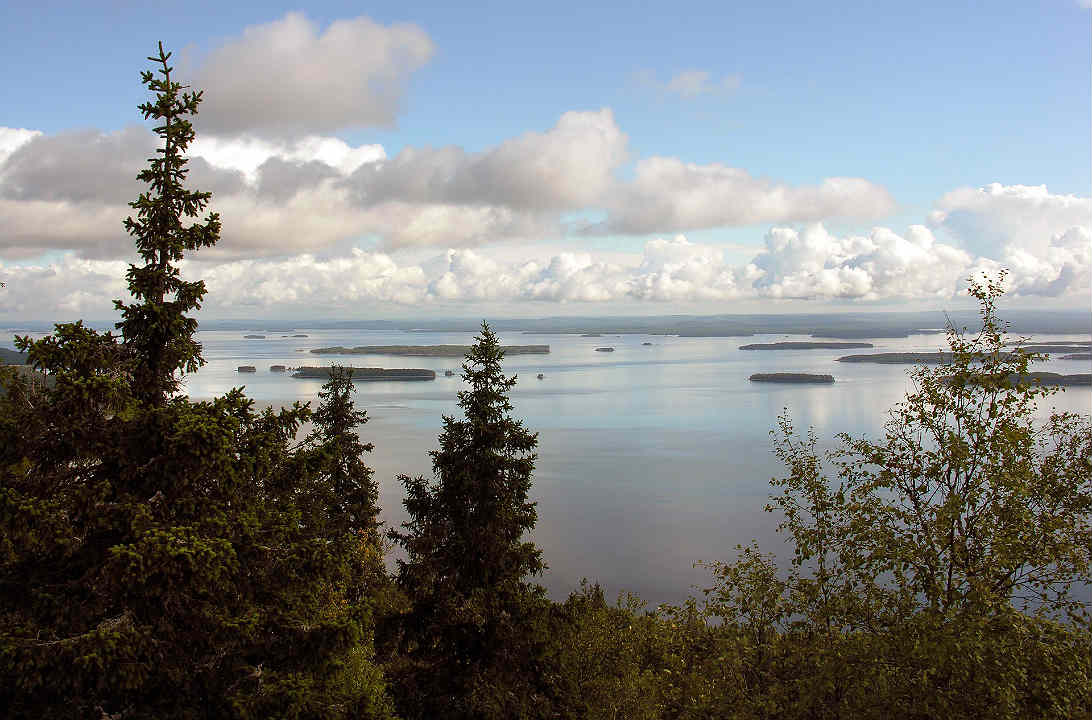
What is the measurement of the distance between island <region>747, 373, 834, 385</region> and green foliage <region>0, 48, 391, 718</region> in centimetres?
12230

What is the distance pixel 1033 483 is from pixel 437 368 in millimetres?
155764

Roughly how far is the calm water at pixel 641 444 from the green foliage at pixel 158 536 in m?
28.0

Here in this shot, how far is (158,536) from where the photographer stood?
18.5ft

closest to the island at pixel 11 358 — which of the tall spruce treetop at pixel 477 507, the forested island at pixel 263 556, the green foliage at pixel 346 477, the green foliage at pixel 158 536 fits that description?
the forested island at pixel 263 556

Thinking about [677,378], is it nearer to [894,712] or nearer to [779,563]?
[779,563]

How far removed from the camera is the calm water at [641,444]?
131 feet

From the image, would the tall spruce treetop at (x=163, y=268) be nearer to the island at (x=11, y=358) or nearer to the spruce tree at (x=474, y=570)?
the island at (x=11, y=358)

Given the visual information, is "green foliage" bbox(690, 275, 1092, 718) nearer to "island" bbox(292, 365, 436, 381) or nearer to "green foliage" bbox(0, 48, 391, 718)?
"green foliage" bbox(0, 48, 391, 718)

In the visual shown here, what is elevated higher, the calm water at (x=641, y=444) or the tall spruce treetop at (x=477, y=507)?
the tall spruce treetop at (x=477, y=507)

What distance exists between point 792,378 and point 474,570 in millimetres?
123344

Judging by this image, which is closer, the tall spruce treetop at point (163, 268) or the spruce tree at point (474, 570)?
the tall spruce treetop at point (163, 268)

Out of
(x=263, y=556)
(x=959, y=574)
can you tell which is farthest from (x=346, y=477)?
(x=959, y=574)

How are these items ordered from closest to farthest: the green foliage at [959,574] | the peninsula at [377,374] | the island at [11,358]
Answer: the green foliage at [959,574] < the island at [11,358] < the peninsula at [377,374]

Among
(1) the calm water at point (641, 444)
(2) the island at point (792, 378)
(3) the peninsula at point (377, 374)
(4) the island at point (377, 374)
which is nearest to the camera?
(1) the calm water at point (641, 444)
